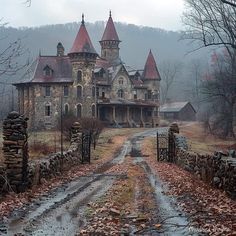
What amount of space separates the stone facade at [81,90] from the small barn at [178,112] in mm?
22322

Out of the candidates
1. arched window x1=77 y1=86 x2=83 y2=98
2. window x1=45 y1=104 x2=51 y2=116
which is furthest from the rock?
window x1=45 y1=104 x2=51 y2=116

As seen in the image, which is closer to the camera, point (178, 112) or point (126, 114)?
point (126, 114)

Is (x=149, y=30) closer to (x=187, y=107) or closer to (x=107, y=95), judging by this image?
(x=187, y=107)

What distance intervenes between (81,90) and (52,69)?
5.40 m

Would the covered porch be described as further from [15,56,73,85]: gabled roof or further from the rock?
the rock

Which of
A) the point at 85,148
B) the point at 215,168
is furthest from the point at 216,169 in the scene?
the point at 85,148

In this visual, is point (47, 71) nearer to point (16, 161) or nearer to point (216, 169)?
point (16, 161)

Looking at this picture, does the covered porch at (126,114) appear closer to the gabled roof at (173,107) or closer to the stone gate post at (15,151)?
the gabled roof at (173,107)

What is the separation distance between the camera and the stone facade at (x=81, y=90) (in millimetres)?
60875

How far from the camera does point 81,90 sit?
61281mm

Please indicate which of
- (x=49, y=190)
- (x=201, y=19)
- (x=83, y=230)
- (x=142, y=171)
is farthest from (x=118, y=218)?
(x=201, y=19)

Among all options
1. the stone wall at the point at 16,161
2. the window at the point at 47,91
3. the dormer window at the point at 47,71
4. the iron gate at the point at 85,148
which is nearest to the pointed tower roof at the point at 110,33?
the dormer window at the point at 47,71

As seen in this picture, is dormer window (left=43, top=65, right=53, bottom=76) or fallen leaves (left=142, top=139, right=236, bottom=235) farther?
dormer window (left=43, top=65, right=53, bottom=76)

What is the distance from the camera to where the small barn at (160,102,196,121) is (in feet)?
296
